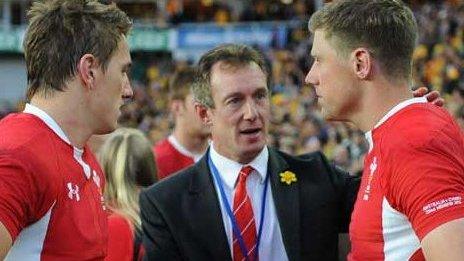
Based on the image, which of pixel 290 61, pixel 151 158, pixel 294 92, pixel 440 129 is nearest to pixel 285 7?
pixel 290 61

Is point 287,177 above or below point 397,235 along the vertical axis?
below

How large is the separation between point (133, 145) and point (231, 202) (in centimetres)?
104

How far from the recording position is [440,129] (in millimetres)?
2875

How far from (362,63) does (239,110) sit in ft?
3.32

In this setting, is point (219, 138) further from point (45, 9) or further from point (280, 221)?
point (45, 9)

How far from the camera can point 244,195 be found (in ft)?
12.9

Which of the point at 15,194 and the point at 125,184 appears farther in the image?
the point at 125,184

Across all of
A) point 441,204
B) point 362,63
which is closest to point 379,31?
point 362,63

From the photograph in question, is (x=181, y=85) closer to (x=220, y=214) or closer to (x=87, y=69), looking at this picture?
(x=220, y=214)

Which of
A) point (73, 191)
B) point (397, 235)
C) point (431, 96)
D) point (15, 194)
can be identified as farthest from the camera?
point (431, 96)

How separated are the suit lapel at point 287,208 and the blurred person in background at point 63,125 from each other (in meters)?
0.80

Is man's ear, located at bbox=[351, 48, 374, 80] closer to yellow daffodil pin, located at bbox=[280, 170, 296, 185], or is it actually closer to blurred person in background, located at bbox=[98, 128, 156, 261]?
yellow daffodil pin, located at bbox=[280, 170, 296, 185]

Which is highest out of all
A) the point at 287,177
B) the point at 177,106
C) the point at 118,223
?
the point at 287,177

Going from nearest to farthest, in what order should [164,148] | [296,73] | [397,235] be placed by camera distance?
[397,235], [164,148], [296,73]
